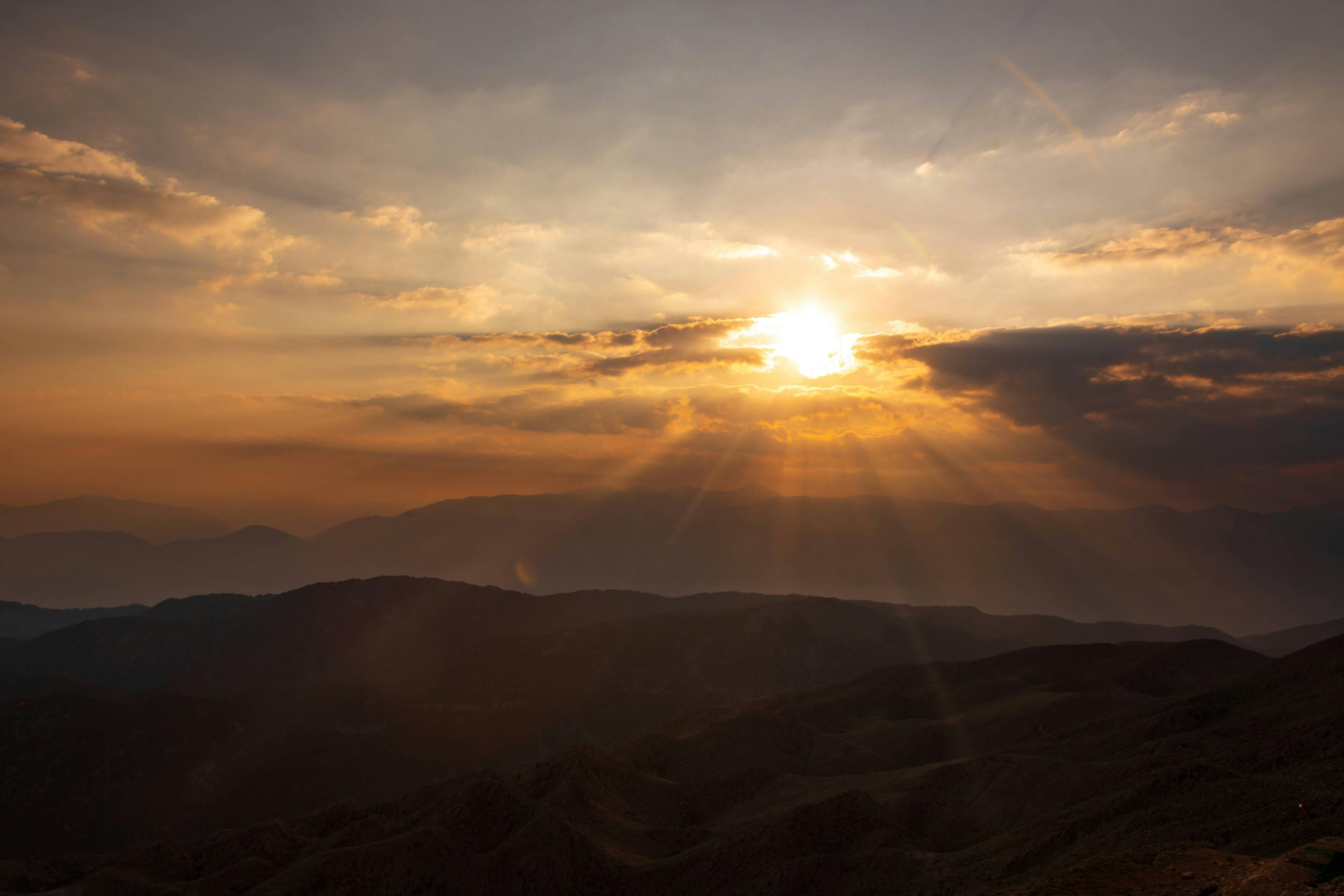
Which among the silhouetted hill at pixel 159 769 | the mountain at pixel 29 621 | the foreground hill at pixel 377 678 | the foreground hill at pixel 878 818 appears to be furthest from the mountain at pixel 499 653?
the mountain at pixel 29 621

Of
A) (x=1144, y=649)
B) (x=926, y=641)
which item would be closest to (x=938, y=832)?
(x=1144, y=649)

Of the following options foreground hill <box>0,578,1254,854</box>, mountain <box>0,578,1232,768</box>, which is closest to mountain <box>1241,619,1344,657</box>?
mountain <box>0,578,1232,768</box>

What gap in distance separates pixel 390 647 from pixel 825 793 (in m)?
107

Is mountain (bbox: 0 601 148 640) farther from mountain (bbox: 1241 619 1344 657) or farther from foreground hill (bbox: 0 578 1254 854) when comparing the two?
mountain (bbox: 1241 619 1344 657)

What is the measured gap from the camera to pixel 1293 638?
16150cm

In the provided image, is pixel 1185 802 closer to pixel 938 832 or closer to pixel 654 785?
pixel 938 832

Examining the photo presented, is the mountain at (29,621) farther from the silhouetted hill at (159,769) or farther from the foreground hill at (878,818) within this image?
the foreground hill at (878,818)

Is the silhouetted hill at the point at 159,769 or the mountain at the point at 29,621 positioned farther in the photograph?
the mountain at the point at 29,621

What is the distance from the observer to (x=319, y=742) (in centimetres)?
8488

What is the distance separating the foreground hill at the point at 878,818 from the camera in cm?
2752

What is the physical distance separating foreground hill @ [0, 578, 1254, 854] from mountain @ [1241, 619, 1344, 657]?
712 inches

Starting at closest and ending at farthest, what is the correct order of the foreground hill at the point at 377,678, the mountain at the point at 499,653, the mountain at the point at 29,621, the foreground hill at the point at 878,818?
the foreground hill at the point at 878,818 → the foreground hill at the point at 377,678 → the mountain at the point at 499,653 → the mountain at the point at 29,621

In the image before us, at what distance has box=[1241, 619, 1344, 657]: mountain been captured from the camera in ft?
495

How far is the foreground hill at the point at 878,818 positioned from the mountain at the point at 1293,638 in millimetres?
119208
